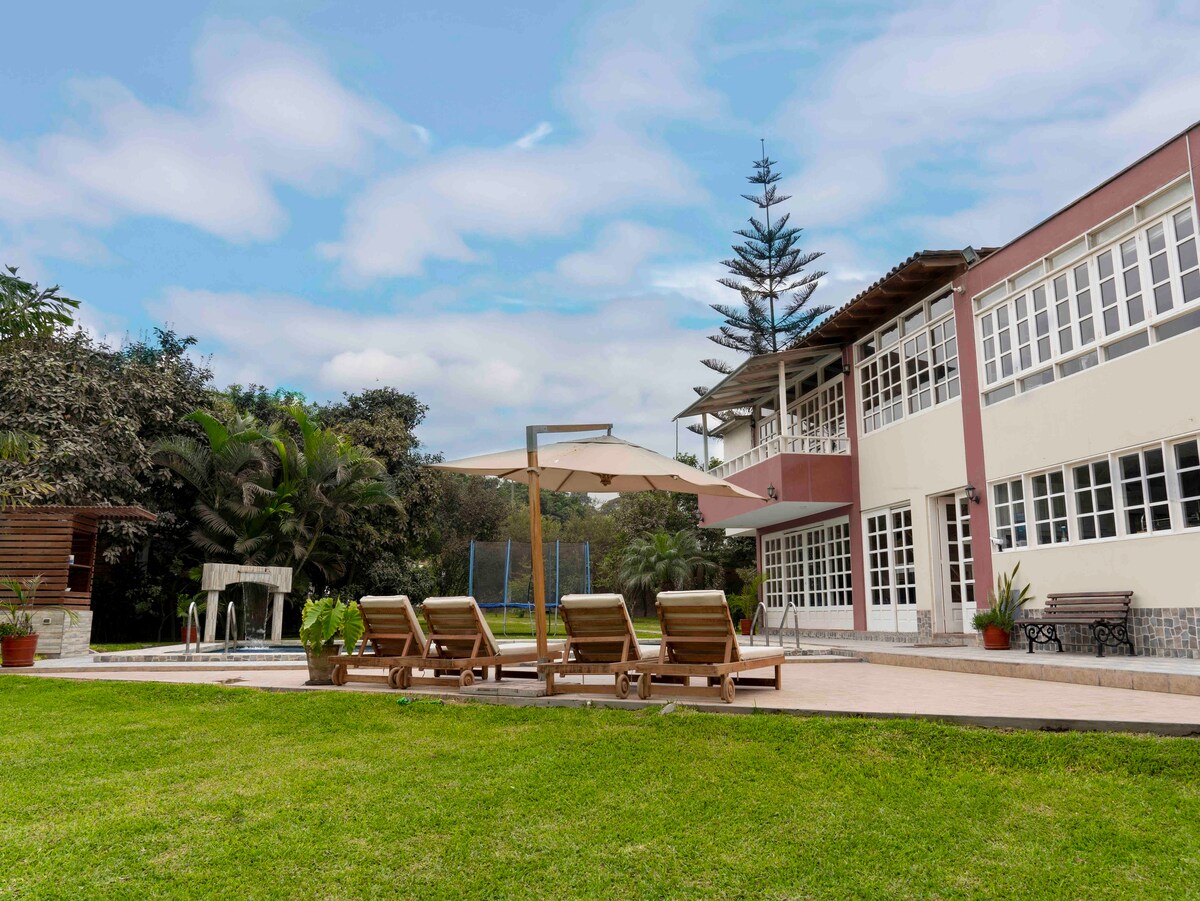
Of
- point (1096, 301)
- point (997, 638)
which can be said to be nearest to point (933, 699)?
point (997, 638)

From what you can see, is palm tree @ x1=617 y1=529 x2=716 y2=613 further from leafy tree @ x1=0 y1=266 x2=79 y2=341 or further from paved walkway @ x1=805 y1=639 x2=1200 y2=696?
leafy tree @ x1=0 y1=266 x2=79 y2=341

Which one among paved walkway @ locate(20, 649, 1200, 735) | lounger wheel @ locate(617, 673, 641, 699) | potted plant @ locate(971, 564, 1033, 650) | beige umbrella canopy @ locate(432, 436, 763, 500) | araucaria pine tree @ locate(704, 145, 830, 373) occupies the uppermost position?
araucaria pine tree @ locate(704, 145, 830, 373)

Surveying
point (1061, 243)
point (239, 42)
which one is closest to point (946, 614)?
point (1061, 243)

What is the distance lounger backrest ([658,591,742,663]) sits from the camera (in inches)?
244

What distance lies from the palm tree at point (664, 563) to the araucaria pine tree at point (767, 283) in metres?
7.19

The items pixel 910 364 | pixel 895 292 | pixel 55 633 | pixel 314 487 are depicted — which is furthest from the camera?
pixel 314 487

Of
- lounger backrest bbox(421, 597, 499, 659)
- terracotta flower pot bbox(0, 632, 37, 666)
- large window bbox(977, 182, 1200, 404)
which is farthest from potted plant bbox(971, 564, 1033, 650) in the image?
terracotta flower pot bbox(0, 632, 37, 666)

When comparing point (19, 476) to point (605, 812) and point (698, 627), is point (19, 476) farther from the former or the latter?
point (605, 812)

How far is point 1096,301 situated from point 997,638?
454 centimetres

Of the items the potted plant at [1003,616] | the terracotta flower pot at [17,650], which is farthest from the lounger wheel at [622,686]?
the terracotta flower pot at [17,650]

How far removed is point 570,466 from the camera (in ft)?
22.5

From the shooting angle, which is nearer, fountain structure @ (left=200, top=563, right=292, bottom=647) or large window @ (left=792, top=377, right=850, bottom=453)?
fountain structure @ (left=200, top=563, right=292, bottom=647)

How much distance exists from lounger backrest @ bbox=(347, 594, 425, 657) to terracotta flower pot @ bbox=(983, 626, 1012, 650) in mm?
7940

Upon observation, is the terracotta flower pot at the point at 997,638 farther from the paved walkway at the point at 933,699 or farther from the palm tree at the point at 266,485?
the palm tree at the point at 266,485
